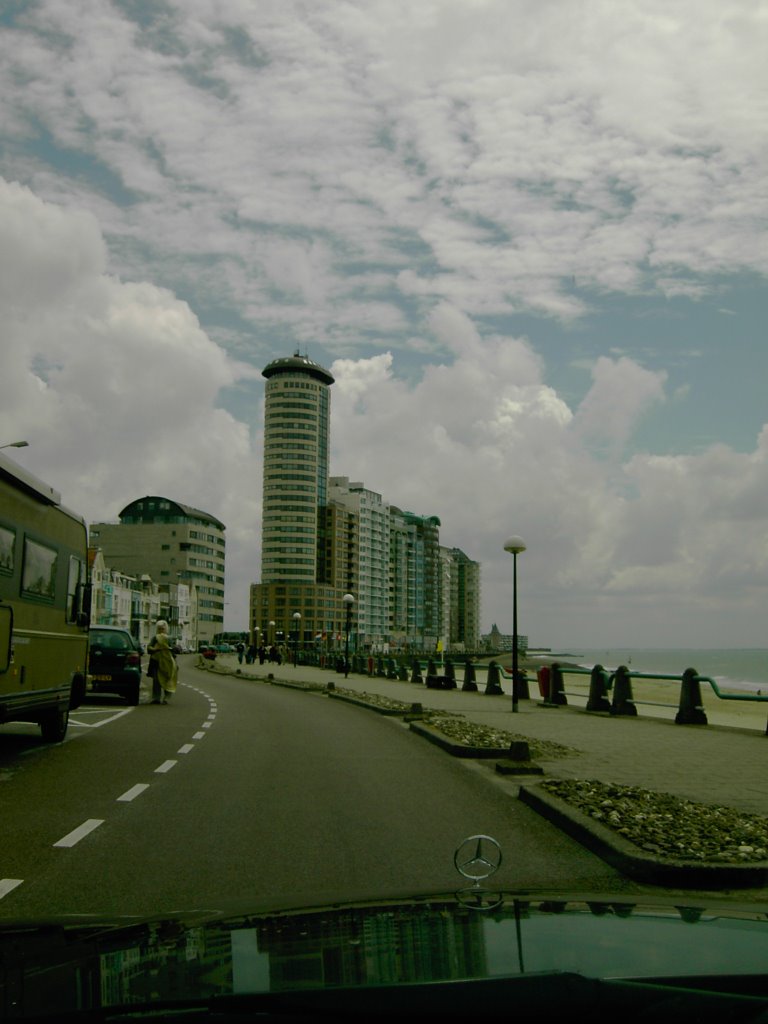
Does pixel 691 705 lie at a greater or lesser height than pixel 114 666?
lesser

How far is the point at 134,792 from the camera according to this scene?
10.5 metres

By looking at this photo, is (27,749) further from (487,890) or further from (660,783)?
(487,890)

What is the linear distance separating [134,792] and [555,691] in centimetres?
1866

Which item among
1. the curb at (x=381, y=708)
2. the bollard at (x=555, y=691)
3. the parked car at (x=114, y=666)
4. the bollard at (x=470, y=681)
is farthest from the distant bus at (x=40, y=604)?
the bollard at (x=470, y=681)

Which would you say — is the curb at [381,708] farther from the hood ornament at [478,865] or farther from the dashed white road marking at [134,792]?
the hood ornament at [478,865]

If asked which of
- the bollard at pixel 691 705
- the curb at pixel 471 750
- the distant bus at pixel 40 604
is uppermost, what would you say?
the distant bus at pixel 40 604

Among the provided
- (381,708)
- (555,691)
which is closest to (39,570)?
(381,708)

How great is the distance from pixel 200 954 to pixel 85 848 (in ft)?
15.2

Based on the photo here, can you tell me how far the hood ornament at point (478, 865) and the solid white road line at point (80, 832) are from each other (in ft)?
14.6

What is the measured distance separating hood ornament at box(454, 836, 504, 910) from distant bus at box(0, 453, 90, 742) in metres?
8.46

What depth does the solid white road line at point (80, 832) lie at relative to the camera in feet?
25.5

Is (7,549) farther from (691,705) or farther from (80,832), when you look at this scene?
(691,705)

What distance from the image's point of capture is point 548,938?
3398mm

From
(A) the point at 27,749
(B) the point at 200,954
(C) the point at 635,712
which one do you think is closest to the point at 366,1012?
(B) the point at 200,954
